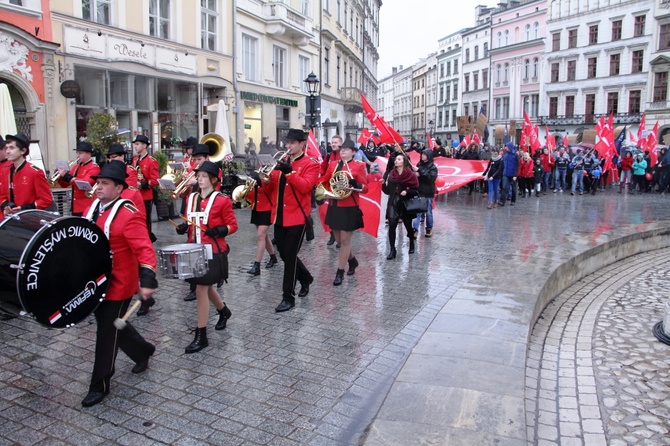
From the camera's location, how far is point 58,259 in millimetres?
3713

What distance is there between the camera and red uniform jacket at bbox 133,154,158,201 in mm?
8773

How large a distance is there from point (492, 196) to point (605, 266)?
258 inches

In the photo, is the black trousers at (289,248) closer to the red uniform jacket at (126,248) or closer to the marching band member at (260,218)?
the marching band member at (260,218)

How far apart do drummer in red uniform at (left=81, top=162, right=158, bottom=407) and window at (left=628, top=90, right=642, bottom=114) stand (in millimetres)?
56533

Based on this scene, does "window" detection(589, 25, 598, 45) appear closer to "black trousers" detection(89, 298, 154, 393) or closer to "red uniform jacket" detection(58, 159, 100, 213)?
"red uniform jacket" detection(58, 159, 100, 213)

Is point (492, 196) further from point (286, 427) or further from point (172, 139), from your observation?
point (286, 427)

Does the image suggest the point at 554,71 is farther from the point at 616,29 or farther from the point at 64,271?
the point at 64,271

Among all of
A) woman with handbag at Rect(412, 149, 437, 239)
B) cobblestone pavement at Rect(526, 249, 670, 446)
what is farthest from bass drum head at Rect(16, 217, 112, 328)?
woman with handbag at Rect(412, 149, 437, 239)

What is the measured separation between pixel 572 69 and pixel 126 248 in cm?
6211

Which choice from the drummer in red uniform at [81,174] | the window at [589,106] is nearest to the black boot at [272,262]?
the drummer in red uniform at [81,174]

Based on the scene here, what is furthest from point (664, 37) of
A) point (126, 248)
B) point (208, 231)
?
point (126, 248)

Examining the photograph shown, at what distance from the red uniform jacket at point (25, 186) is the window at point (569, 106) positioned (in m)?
59.3

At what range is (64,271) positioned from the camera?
3.74m

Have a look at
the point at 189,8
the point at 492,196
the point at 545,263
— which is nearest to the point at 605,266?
the point at 545,263
